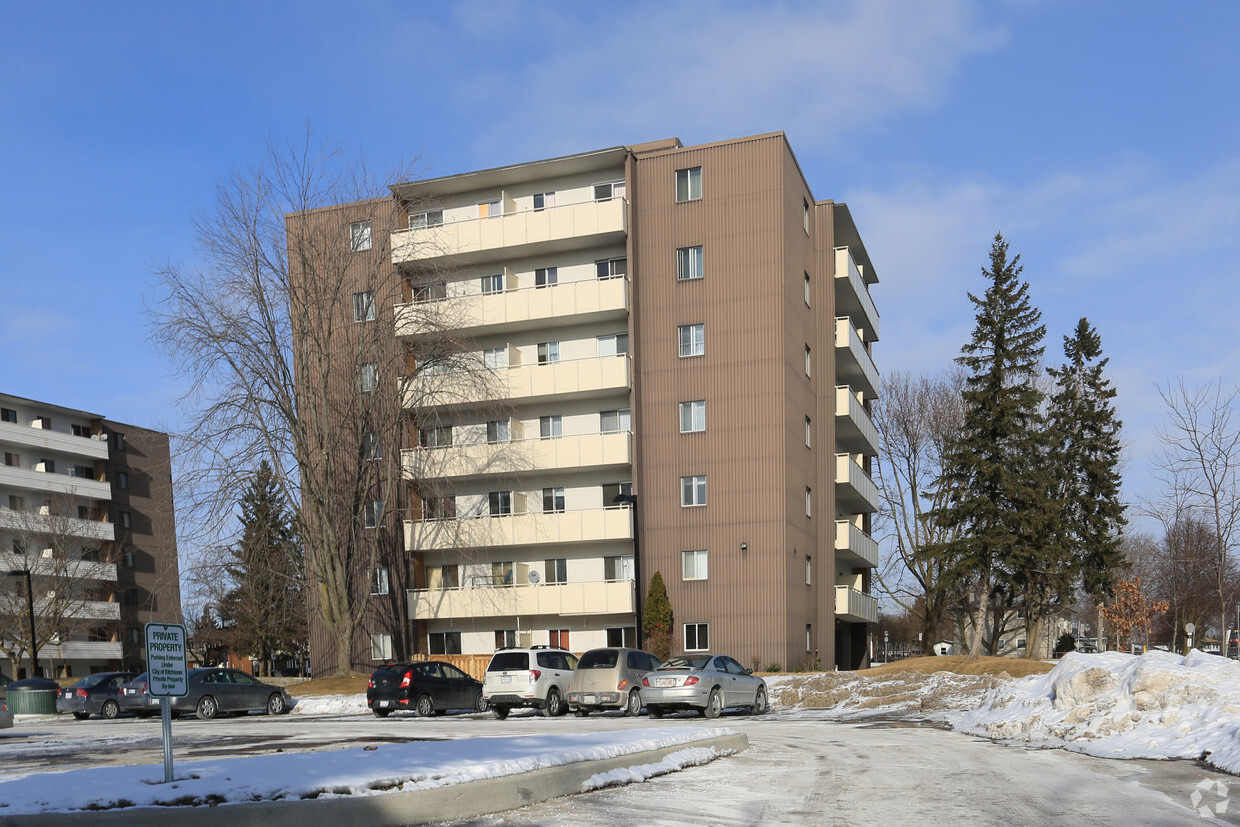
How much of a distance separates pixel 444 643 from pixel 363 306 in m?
15.3

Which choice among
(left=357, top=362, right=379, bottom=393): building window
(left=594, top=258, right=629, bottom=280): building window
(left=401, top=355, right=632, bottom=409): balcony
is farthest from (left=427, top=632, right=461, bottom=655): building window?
(left=594, top=258, right=629, bottom=280): building window

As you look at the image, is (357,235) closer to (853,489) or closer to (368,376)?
(368,376)

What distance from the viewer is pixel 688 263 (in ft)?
149

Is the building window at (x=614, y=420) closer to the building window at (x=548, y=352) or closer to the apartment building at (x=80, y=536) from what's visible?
the building window at (x=548, y=352)

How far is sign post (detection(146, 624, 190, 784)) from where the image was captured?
10.6 meters

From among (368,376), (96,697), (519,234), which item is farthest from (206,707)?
(519,234)

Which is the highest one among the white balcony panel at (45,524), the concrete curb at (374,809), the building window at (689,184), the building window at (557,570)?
the building window at (689,184)

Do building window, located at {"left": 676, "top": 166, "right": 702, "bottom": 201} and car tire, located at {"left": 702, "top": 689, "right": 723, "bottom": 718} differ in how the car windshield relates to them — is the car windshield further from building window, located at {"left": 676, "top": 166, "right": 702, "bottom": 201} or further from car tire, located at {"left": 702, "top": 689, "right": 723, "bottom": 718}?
building window, located at {"left": 676, "top": 166, "right": 702, "bottom": 201}

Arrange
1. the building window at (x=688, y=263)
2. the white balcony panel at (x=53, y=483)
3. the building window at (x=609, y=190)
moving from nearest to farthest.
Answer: the building window at (x=688, y=263)
the building window at (x=609, y=190)
the white balcony panel at (x=53, y=483)

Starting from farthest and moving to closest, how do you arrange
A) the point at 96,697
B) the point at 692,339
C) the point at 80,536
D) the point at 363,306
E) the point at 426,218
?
1. the point at 80,536
2. the point at 426,218
3. the point at 692,339
4. the point at 363,306
5. the point at 96,697

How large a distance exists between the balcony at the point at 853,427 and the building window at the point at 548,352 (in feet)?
45.0

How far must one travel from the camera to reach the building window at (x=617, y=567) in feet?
149

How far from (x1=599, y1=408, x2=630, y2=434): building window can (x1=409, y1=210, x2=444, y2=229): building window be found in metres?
11.8

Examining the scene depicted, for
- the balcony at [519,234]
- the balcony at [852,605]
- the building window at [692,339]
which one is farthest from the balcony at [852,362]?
the balcony at [519,234]
